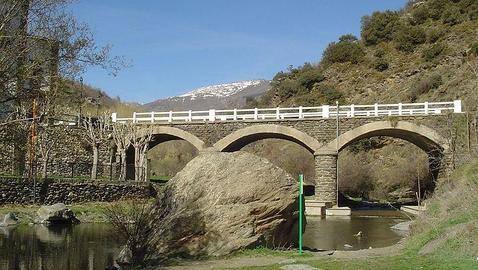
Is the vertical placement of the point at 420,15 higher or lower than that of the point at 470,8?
higher

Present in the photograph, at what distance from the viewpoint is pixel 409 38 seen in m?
65.4

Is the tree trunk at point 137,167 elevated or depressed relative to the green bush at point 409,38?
depressed

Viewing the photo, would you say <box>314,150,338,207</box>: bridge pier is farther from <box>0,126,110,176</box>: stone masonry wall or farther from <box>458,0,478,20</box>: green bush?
<box>458,0,478,20</box>: green bush

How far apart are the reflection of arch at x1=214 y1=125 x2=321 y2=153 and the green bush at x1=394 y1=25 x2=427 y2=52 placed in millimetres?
34389

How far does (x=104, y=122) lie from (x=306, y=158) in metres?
18.1

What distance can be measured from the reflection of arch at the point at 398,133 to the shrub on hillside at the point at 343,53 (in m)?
34.5

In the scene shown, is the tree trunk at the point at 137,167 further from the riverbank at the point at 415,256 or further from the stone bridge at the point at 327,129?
the riverbank at the point at 415,256

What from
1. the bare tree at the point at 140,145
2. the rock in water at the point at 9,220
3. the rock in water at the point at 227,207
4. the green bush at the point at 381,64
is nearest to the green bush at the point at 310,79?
the green bush at the point at 381,64

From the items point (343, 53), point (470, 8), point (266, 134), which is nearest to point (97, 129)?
point (266, 134)

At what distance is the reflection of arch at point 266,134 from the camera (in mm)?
35688

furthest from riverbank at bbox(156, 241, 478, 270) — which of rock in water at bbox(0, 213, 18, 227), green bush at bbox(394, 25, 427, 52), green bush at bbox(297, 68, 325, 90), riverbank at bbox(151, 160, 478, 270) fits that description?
green bush at bbox(297, 68, 325, 90)

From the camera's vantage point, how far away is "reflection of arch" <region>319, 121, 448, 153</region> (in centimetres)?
3269

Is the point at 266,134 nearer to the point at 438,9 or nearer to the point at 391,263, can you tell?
the point at 391,263

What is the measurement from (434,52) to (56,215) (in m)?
50.6
